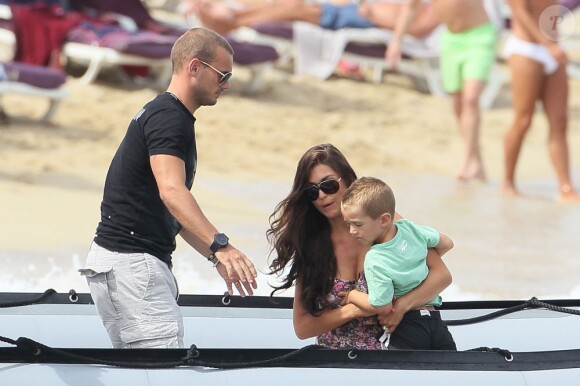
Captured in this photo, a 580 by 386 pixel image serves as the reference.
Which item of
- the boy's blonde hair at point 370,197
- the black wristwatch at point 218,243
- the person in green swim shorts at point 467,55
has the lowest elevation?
the black wristwatch at point 218,243

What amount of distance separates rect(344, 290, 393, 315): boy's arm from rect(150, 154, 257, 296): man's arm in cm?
31

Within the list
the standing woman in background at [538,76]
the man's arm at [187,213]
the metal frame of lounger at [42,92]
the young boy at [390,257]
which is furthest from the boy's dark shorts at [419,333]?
the metal frame of lounger at [42,92]

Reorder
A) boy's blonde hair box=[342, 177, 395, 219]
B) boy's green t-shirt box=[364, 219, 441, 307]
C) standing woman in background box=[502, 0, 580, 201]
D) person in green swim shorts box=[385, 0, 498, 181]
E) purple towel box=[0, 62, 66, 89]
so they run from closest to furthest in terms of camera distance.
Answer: boy's blonde hair box=[342, 177, 395, 219] < boy's green t-shirt box=[364, 219, 441, 307] < standing woman in background box=[502, 0, 580, 201] < person in green swim shorts box=[385, 0, 498, 181] < purple towel box=[0, 62, 66, 89]

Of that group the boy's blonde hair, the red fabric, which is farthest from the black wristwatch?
the red fabric

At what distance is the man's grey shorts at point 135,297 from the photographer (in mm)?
3480

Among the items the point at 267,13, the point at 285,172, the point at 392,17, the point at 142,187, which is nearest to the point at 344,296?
the point at 142,187

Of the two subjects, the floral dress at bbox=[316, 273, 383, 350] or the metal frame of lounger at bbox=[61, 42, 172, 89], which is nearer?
the floral dress at bbox=[316, 273, 383, 350]

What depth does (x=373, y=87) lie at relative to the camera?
42.8ft

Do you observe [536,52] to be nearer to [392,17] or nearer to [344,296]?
[392,17]

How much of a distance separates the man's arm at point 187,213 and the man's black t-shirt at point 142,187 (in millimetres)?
61

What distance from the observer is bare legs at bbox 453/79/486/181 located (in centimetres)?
896

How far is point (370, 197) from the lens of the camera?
3297 mm

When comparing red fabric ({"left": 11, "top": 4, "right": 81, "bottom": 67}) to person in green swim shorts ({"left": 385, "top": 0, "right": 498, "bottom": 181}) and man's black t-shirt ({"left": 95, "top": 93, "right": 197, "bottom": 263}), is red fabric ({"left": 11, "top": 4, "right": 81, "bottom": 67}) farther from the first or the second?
man's black t-shirt ({"left": 95, "top": 93, "right": 197, "bottom": 263})

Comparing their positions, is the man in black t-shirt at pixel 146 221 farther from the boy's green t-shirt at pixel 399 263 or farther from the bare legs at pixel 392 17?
the bare legs at pixel 392 17
